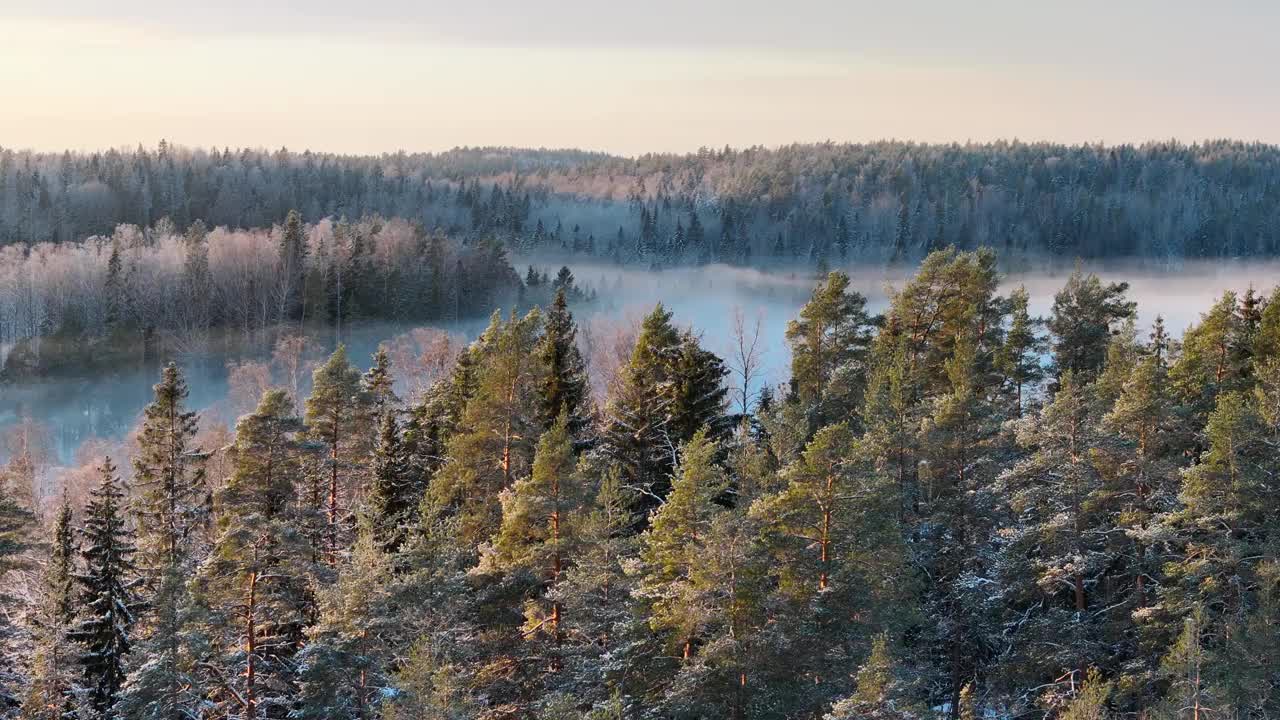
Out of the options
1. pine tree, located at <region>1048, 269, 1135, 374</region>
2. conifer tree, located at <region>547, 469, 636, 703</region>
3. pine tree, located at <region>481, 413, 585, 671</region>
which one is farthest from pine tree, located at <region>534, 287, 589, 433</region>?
pine tree, located at <region>1048, 269, 1135, 374</region>

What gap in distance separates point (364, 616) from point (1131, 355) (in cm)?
2761

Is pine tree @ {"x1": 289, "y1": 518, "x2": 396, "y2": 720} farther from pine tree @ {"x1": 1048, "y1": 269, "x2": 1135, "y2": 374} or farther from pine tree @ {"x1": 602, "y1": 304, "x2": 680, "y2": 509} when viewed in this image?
pine tree @ {"x1": 1048, "y1": 269, "x2": 1135, "y2": 374}

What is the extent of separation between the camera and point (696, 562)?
86.6 feet

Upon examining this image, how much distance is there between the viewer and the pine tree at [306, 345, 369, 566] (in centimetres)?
3922

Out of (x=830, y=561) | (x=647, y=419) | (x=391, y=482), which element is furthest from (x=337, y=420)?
(x=830, y=561)

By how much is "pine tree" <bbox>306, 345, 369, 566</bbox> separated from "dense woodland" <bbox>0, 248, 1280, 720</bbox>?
0.12 metres

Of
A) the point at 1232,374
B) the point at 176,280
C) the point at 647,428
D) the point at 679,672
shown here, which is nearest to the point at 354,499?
the point at 647,428

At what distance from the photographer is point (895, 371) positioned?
36250 millimetres

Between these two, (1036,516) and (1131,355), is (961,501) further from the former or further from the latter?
(1131,355)

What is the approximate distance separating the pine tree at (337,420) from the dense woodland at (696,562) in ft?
0.41

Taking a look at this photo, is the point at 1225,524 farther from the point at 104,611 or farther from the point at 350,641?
the point at 104,611

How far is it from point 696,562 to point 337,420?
1782 cm

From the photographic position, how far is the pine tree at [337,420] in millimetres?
39219

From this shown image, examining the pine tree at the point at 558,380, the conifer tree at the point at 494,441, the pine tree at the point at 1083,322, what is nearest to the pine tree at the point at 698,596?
the conifer tree at the point at 494,441
